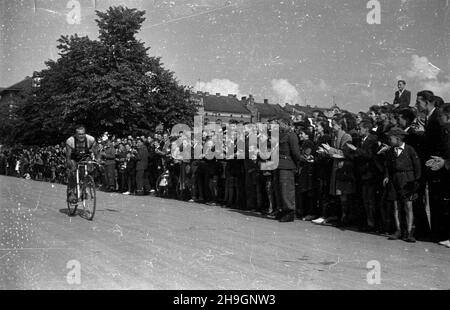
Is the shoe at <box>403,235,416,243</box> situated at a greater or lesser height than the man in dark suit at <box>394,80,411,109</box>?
lesser

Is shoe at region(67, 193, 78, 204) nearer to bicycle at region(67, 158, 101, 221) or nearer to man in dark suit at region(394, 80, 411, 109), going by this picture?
bicycle at region(67, 158, 101, 221)

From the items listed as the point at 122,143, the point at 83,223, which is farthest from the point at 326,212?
the point at 122,143

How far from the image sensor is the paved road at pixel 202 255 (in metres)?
5.91

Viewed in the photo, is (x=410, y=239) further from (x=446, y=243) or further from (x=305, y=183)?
(x=305, y=183)

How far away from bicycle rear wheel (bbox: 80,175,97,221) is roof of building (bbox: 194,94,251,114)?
3597 inches

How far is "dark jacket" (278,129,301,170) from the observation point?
12.0 metres

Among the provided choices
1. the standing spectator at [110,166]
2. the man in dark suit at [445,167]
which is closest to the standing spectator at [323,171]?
the man in dark suit at [445,167]

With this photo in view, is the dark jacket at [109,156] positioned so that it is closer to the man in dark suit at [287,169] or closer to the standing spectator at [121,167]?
the standing spectator at [121,167]

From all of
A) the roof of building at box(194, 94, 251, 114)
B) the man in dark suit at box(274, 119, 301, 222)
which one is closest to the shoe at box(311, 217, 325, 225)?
the man in dark suit at box(274, 119, 301, 222)

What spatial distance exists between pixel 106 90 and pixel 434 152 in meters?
37.2

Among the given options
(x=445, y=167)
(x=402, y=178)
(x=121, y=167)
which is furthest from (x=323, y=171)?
(x=121, y=167)

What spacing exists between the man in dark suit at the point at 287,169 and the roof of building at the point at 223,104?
90868 mm

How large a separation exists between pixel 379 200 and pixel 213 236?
3567mm
